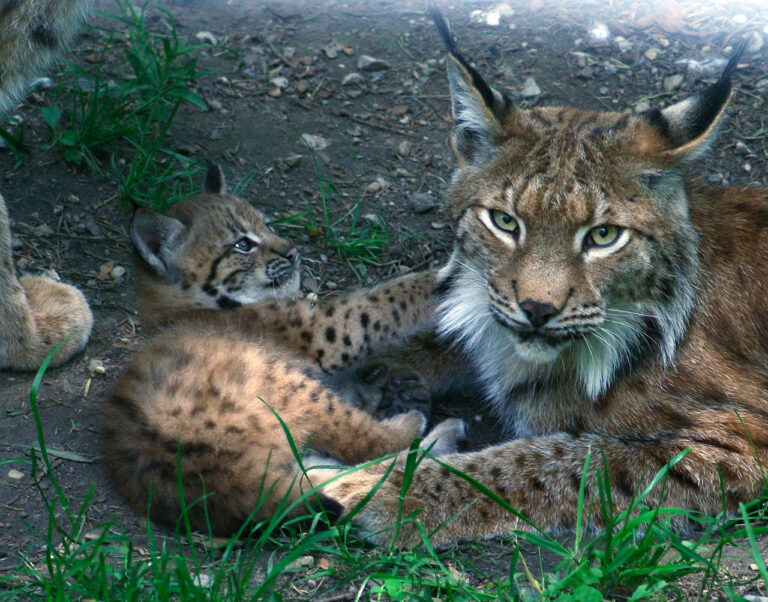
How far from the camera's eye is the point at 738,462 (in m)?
3.28

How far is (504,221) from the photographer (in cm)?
341

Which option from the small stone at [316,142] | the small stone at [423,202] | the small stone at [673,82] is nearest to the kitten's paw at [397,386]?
the small stone at [423,202]

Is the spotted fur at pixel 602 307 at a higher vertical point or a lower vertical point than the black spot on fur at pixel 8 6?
lower

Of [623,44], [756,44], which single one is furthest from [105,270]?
[756,44]

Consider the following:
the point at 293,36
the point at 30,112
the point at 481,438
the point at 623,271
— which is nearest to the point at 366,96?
the point at 293,36

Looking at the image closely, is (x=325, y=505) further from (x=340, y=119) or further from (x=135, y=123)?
(x=340, y=119)

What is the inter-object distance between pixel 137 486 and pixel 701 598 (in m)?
1.88

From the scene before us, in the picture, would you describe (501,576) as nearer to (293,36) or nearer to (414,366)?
(414,366)

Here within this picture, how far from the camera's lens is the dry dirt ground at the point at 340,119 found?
4.41 metres

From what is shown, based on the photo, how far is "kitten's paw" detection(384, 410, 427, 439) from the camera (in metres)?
3.78

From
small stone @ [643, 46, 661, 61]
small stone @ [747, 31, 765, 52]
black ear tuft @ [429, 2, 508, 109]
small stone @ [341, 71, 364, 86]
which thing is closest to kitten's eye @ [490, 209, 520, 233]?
black ear tuft @ [429, 2, 508, 109]

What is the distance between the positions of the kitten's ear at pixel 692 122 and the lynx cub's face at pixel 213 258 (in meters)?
1.88

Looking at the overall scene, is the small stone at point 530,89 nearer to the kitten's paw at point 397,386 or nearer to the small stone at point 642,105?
the small stone at point 642,105

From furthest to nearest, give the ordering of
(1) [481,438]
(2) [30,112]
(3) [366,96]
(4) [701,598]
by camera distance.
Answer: (3) [366,96] < (2) [30,112] < (1) [481,438] < (4) [701,598]
